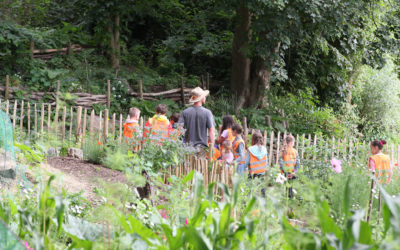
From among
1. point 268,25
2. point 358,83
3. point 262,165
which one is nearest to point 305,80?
point 358,83

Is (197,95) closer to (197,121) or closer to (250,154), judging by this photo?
(197,121)

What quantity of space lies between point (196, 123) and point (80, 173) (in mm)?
1598

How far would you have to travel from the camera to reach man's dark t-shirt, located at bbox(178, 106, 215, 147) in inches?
249

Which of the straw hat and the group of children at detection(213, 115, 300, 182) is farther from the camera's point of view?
the straw hat

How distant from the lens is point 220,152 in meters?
6.36

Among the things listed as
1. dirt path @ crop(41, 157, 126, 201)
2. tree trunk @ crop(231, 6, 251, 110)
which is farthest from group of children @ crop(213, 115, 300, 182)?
tree trunk @ crop(231, 6, 251, 110)

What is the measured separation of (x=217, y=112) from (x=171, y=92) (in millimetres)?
1581

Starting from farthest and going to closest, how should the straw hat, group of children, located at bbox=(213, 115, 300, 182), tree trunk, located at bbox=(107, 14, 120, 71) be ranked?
tree trunk, located at bbox=(107, 14, 120, 71), the straw hat, group of children, located at bbox=(213, 115, 300, 182)

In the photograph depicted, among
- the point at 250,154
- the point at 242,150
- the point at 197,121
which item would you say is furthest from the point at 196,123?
the point at 250,154

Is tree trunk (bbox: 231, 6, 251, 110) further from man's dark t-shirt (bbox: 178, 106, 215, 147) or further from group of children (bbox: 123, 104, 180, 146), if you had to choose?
group of children (bbox: 123, 104, 180, 146)

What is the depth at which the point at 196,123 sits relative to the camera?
6.34m

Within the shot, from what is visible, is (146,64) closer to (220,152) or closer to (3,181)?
(220,152)

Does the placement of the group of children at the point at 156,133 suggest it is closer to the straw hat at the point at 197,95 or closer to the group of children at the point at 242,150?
the group of children at the point at 242,150

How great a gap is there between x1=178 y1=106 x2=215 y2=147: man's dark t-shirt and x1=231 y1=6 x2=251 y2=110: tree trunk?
7.17 metres
